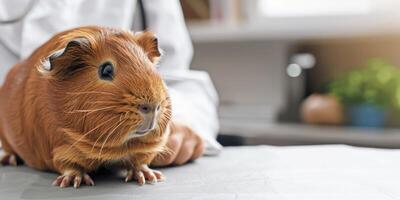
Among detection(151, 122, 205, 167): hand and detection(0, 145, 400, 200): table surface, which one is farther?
detection(151, 122, 205, 167): hand

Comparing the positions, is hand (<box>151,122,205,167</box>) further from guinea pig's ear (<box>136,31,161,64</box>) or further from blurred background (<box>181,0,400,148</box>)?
blurred background (<box>181,0,400,148</box>)

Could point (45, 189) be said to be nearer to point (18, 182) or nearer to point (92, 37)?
point (18, 182)

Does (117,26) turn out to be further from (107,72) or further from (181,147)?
(107,72)

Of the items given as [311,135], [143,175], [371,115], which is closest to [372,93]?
[371,115]

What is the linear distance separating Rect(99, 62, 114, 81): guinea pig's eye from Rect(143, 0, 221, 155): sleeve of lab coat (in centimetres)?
35

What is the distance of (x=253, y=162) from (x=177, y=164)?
103 mm

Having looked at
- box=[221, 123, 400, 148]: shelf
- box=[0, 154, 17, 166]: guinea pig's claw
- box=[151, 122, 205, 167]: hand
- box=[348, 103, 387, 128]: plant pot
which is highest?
box=[151, 122, 205, 167]: hand

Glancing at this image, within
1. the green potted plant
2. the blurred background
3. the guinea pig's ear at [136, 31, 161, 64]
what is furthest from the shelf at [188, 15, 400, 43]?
the guinea pig's ear at [136, 31, 161, 64]

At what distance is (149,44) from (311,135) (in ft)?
3.91

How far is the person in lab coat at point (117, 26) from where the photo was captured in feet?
3.03

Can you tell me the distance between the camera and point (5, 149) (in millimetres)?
736

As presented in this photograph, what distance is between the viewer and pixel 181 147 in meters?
0.72

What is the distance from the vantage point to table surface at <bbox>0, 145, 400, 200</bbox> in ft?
1.82

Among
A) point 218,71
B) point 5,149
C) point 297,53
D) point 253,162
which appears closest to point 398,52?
point 297,53
